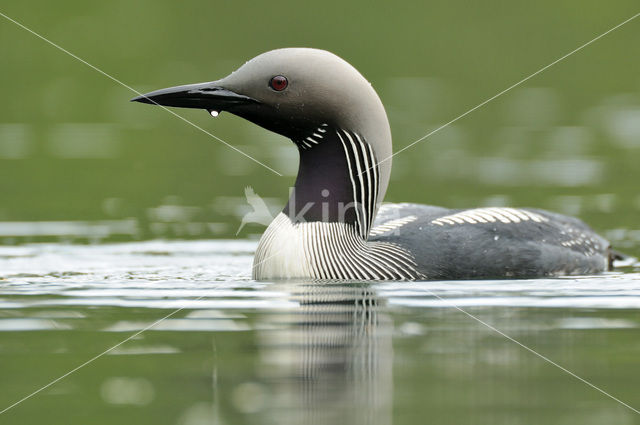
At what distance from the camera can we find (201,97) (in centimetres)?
720

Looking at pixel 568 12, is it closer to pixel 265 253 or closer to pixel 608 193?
pixel 608 193

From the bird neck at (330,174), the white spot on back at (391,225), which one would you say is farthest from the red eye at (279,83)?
the white spot on back at (391,225)

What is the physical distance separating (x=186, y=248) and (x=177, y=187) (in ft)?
6.49

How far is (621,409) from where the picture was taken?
14.7 feet

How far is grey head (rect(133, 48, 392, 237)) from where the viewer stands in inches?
285

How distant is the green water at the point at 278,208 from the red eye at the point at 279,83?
1.11 meters

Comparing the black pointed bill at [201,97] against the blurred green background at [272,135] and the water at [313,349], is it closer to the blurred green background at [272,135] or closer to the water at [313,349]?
the water at [313,349]

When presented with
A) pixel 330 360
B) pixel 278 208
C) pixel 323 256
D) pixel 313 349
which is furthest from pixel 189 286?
pixel 278 208

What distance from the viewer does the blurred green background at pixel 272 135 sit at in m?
10.3

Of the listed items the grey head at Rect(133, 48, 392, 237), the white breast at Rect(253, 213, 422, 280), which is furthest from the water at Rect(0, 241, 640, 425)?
the grey head at Rect(133, 48, 392, 237)

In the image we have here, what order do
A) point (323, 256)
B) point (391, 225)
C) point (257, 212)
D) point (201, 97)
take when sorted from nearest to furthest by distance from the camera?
point (201, 97), point (323, 256), point (391, 225), point (257, 212)

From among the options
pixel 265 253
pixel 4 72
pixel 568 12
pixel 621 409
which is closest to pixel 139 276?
pixel 265 253

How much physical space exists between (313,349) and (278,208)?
4657 mm

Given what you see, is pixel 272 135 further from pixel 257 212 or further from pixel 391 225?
pixel 391 225
